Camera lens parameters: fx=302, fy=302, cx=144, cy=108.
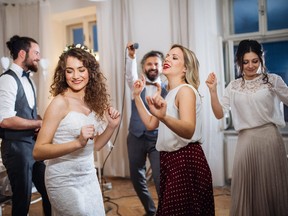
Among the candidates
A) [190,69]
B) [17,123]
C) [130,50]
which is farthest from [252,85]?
[17,123]

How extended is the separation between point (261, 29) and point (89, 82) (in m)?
2.74

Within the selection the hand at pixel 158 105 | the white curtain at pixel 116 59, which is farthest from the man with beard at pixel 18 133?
the white curtain at pixel 116 59

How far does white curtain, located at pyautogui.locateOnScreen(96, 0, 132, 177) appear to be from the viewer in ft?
13.0

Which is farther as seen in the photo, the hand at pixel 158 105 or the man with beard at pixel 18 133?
the man with beard at pixel 18 133

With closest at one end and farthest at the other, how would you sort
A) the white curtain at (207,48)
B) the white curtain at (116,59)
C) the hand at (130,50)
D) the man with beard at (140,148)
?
the hand at (130,50) < the man with beard at (140,148) < the white curtain at (207,48) < the white curtain at (116,59)

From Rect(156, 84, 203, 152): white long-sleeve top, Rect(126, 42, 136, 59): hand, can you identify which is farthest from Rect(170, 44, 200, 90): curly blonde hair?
Rect(126, 42, 136, 59): hand

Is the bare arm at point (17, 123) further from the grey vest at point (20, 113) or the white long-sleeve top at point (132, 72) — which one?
the white long-sleeve top at point (132, 72)

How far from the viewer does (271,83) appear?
211cm

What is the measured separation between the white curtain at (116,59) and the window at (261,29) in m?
1.28

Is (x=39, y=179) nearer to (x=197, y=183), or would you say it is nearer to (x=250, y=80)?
(x=197, y=183)

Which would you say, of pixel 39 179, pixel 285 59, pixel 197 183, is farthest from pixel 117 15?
pixel 197 183

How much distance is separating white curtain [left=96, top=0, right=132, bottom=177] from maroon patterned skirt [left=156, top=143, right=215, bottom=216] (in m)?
2.45

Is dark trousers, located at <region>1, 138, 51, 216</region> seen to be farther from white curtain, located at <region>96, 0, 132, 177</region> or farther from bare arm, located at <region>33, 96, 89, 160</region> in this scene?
white curtain, located at <region>96, 0, 132, 177</region>

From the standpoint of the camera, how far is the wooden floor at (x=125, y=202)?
294 centimetres
